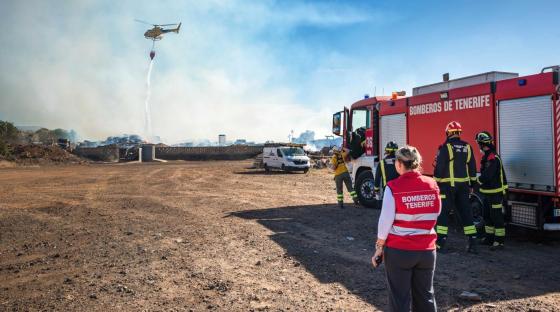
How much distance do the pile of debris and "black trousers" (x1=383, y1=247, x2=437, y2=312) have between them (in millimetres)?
44673

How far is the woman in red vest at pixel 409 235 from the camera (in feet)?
11.3

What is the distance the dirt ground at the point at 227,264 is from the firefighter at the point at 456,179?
0.43m

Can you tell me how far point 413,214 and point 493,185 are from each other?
471 centimetres

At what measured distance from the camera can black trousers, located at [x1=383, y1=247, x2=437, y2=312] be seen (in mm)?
3428

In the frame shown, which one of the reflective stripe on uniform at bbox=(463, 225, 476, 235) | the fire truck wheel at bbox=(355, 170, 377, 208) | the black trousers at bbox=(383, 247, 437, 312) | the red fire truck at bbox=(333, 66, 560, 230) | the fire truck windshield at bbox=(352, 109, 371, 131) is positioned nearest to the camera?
the black trousers at bbox=(383, 247, 437, 312)

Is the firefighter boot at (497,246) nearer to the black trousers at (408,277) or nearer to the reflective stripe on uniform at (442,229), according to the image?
the reflective stripe on uniform at (442,229)

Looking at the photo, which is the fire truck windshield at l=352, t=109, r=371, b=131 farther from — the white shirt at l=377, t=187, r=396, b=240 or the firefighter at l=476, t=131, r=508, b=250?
the white shirt at l=377, t=187, r=396, b=240

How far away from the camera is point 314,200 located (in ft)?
47.0

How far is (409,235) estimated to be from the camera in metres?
3.44

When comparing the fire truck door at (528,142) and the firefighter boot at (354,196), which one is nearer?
the fire truck door at (528,142)

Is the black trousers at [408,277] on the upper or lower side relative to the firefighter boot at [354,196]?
upper

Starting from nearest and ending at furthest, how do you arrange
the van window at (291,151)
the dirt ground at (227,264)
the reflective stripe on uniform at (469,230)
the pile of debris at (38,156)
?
the dirt ground at (227,264)
the reflective stripe on uniform at (469,230)
the van window at (291,151)
the pile of debris at (38,156)

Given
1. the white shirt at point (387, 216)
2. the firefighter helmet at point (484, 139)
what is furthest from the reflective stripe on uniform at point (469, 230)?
the white shirt at point (387, 216)

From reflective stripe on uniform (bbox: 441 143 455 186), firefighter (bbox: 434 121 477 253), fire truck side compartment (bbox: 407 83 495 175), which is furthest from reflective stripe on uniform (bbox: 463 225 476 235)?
fire truck side compartment (bbox: 407 83 495 175)
